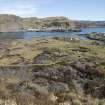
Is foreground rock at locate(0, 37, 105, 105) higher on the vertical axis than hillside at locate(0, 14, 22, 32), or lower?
higher

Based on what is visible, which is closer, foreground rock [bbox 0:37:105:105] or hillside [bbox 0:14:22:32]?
foreground rock [bbox 0:37:105:105]

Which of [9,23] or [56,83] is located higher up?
[56,83]

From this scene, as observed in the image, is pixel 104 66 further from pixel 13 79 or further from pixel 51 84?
pixel 13 79

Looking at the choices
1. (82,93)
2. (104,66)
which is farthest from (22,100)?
(104,66)

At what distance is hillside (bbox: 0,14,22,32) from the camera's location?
136 metres

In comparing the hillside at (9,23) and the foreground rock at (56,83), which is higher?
the foreground rock at (56,83)

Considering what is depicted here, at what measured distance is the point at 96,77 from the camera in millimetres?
9914

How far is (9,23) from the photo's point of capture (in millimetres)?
139250

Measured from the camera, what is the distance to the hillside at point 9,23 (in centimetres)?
13588

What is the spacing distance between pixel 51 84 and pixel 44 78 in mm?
558

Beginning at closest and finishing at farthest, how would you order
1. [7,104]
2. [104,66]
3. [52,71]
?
1. [7,104]
2. [52,71]
3. [104,66]

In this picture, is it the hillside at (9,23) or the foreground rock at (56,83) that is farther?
the hillside at (9,23)

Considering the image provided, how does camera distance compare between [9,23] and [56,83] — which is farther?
[9,23]

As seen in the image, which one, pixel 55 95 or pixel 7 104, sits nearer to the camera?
pixel 7 104
